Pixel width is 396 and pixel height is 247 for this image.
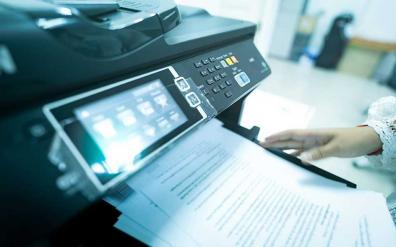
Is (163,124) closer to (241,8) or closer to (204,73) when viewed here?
(204,73)

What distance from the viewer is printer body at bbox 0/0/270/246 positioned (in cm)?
19

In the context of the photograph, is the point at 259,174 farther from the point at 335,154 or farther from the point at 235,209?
the point at 335,154

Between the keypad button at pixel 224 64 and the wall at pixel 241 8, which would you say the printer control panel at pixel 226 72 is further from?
the wall at pixel 241 8

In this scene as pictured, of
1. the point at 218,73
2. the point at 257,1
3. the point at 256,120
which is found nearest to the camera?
the point at 218,73

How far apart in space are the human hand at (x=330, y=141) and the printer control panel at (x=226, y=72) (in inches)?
5.6

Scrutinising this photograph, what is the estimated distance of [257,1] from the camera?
4.63ft

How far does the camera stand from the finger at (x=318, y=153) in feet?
1.57

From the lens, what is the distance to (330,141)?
54 centimetres

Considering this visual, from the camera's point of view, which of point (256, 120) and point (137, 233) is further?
point (256, 120)

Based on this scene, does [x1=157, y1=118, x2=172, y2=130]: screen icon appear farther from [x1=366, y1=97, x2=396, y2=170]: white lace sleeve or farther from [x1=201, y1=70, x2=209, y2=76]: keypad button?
[x1=366, y1=97, x2=396, y2=170]: white lace sleeve

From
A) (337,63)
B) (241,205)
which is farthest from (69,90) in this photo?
(337,63)

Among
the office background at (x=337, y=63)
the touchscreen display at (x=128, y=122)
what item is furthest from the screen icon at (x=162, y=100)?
the office background at (x=337, y=63)

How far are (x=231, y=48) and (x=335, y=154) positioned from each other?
0.32m

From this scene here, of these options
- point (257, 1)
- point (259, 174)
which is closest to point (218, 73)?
point (259, 174)
